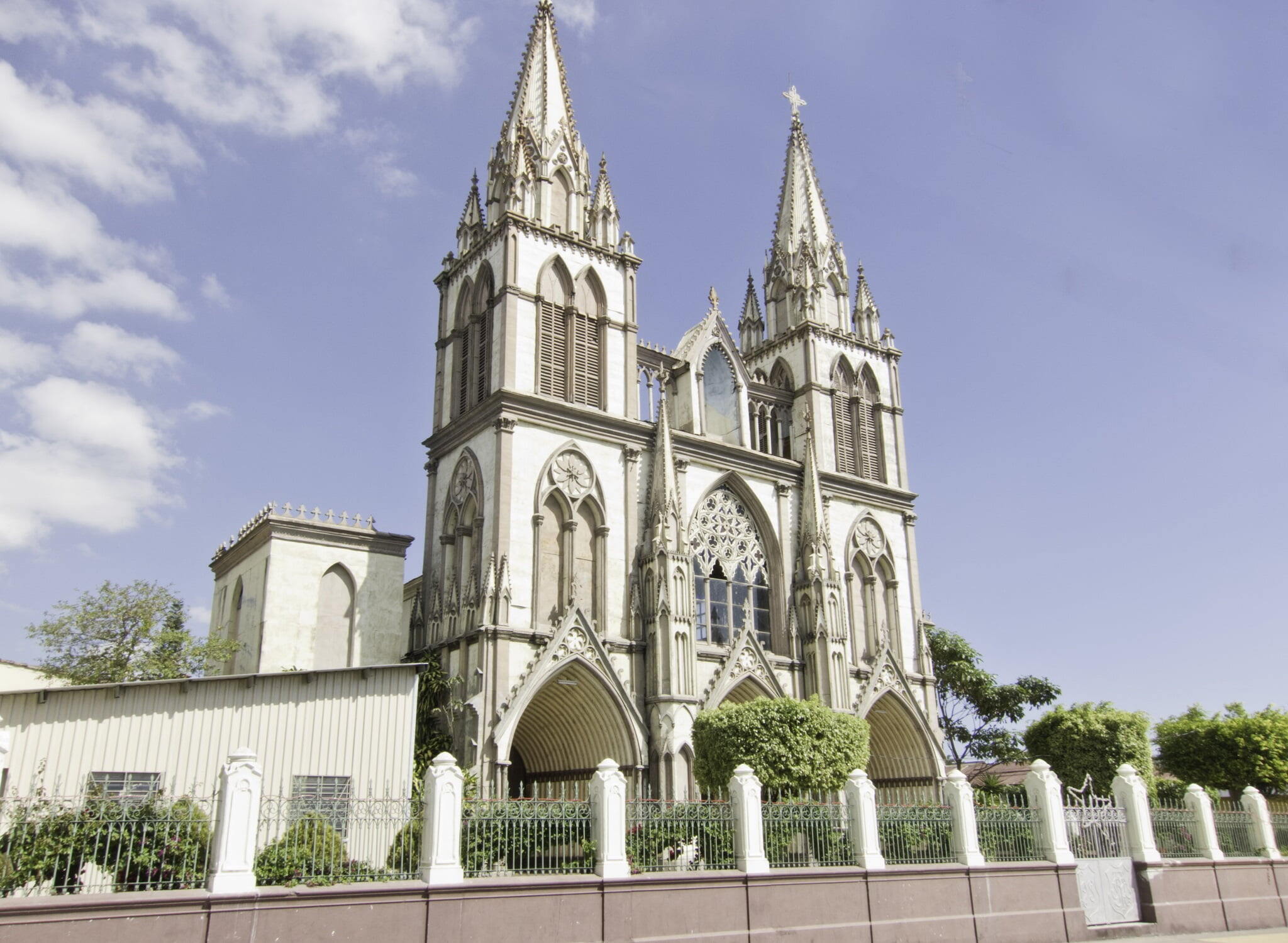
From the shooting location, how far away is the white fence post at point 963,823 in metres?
18.8

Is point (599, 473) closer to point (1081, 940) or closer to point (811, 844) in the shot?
point (811, 844)

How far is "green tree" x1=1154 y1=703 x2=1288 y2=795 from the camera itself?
37.3 m

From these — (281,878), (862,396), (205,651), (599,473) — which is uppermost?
(862,396)

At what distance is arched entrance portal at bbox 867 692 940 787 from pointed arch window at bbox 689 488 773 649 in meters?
4.35

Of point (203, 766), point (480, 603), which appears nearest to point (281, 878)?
point (203, 766)

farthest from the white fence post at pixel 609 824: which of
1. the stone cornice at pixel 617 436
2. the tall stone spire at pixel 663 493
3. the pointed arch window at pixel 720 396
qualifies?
the pointed arch window at pixel 720 396

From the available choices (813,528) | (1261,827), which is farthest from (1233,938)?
(813,528)

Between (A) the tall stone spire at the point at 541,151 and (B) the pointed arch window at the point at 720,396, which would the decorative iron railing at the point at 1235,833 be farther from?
(A) the tall stone spire at the point at 541,151

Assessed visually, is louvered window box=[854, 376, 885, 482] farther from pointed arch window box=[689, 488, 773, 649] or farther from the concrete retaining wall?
the concrete retaining wall

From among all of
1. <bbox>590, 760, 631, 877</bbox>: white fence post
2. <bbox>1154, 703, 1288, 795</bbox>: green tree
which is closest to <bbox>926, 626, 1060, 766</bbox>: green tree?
<bbox>1154, 703, 1288, 795</bbox>: green tree

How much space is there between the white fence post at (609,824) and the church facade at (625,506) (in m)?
9.12

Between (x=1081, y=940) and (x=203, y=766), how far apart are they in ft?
50.5

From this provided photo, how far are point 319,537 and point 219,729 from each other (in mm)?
9828

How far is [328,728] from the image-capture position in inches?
824
